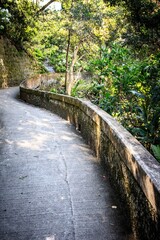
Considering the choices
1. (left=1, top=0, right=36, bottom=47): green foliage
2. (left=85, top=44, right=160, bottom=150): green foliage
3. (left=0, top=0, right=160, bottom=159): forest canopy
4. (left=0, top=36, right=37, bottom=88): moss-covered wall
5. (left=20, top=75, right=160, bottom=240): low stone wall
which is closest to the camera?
(left=20, top=75, right=160, bottom=240): low stone wall

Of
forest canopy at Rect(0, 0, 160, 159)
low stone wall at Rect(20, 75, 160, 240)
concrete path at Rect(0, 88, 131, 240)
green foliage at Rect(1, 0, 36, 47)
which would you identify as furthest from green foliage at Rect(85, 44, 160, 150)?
green foliage at Rect(1, 0, 36, 47)

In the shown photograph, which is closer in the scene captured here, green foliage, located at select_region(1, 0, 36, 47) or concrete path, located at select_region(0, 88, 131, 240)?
concrete path, located at select_region(0, 88, 131, 240)

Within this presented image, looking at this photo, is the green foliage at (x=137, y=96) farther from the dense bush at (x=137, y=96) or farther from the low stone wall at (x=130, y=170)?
the low stone wall at (x=130, y=170)

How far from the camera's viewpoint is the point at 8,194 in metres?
3.63

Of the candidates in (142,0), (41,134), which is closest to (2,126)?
(41,134)

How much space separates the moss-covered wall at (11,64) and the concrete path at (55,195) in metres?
16.8

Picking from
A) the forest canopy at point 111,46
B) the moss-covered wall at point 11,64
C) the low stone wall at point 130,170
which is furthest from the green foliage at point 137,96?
the moss-covered wall at point 11,64

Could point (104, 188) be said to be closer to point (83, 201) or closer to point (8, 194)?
point (83, 201)

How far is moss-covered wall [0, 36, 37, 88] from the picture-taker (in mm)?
21469

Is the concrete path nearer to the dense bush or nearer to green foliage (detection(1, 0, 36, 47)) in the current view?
the dense bush

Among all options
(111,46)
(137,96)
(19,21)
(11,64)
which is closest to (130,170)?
(137,96)

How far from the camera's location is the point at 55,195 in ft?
11.9

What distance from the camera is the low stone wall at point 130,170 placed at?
218 cm

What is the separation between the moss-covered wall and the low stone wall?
57.2 feet
